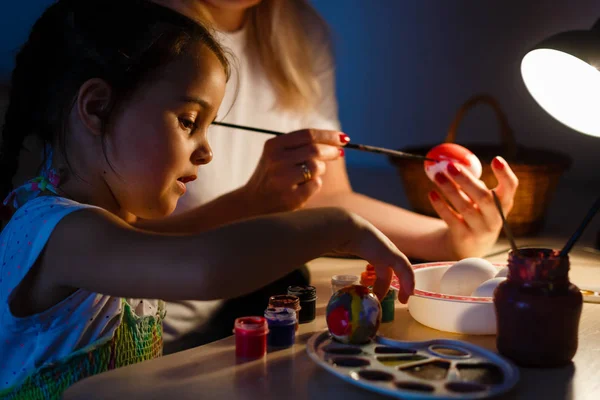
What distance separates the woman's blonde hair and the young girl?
69 cm

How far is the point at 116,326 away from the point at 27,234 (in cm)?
18

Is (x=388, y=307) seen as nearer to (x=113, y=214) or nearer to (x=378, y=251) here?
(x=378, y=251)

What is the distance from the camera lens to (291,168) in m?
1.34

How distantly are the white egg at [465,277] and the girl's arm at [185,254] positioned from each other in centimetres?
23

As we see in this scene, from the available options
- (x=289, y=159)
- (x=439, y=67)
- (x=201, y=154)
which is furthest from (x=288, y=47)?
(x=201, y=154)

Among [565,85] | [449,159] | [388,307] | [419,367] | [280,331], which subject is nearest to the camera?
[419,367]

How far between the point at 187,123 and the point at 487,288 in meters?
0.48

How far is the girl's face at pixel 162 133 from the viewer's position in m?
1.00

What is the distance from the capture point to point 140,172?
1021mm

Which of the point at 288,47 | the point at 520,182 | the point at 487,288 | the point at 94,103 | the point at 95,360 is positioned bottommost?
the point at 95,360

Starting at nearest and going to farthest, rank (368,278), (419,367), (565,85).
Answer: (419,367) < (368,278) < (565,85)

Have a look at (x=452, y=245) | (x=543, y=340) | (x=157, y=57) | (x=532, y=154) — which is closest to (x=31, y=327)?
(x=157, y=57)

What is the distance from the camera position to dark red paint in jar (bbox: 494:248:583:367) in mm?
787

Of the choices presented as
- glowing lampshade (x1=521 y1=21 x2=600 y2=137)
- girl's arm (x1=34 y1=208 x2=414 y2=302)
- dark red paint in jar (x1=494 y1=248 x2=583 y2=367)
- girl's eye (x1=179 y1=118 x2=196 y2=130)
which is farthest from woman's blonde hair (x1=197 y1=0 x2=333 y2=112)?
dark red paint in jar (x1=494 y1=248 x2=583 y2=367)
